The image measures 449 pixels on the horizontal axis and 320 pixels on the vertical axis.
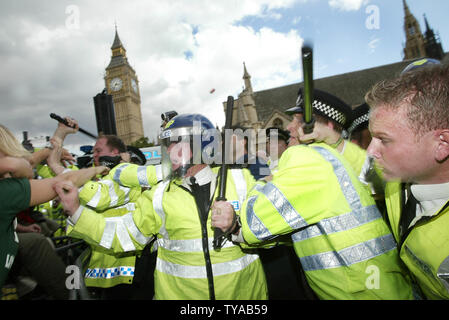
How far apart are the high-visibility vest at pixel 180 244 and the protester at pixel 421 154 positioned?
1.15 m

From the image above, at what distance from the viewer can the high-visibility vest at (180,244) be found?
1880mm

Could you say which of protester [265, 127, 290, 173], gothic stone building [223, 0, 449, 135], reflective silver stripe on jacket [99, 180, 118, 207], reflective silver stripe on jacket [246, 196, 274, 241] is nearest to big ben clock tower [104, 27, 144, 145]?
gothic stone building [223, 0, 449, 135]

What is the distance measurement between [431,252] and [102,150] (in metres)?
3.84

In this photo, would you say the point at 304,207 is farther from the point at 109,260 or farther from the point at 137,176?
the point at 109,260

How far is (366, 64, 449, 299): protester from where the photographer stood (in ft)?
3.88

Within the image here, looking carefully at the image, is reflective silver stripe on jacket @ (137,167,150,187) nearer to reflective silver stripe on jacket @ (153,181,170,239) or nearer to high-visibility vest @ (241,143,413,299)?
reflective silver stripe on jacket @ (153,181,170,239)

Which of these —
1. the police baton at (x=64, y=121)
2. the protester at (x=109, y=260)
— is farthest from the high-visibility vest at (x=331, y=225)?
the police baton at (x=64, y=121)

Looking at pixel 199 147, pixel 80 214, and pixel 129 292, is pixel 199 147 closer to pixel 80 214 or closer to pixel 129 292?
pixel 80 214

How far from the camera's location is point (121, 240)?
1959mm

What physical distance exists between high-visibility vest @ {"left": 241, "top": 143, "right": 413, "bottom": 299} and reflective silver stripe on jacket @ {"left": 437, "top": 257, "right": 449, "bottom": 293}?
1.13ft

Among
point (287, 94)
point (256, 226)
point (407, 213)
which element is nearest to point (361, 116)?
point (407, 213)

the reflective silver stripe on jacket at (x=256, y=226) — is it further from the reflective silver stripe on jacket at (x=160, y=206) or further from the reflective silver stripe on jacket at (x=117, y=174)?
the reflective silver stripe on jacket at (x=117, y=174)

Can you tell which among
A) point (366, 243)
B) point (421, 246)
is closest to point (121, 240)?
point (366, 243)

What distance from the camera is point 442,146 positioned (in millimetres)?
1194
